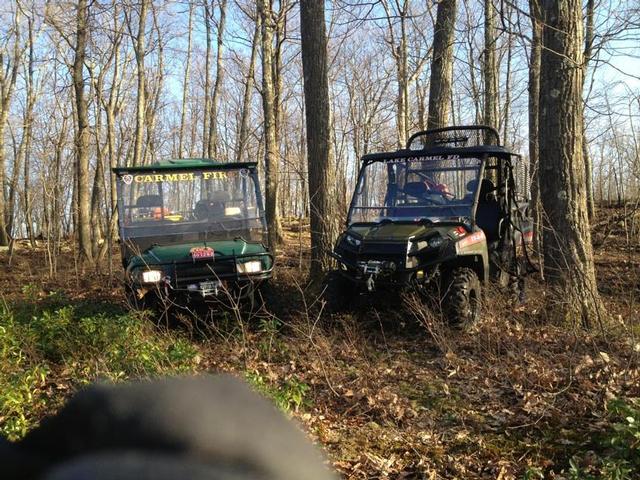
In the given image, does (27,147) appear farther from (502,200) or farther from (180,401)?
(180,401)

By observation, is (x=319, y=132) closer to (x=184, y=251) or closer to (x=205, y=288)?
(x=184, y=251)

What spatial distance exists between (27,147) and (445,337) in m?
30.4

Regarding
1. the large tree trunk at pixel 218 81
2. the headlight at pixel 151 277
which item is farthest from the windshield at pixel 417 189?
the large tree trunk at pixel 218 81

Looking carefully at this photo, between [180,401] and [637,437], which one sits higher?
[180,401]

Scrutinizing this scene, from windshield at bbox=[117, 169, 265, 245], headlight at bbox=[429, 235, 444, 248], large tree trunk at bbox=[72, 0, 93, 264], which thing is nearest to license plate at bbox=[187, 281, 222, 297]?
windshield at bbox=[117, 169, 265, 245]

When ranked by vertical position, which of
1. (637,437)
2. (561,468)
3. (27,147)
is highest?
(27,147)

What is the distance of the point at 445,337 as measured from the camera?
6457 millimetres

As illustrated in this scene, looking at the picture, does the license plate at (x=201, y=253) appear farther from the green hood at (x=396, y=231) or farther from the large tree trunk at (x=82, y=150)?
the large tree trunk at (x=82, y=150)

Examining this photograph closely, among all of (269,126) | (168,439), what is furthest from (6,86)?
(168,439)

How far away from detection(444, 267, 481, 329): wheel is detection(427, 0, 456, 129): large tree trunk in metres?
5.31

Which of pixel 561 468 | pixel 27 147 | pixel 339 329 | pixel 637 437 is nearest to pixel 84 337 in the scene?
pixel 339 329

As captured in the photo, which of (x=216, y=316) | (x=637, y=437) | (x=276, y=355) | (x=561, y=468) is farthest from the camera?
(x=216, y=316)

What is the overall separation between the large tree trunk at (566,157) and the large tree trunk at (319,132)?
12.0ft

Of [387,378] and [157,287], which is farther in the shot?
[157,287]
